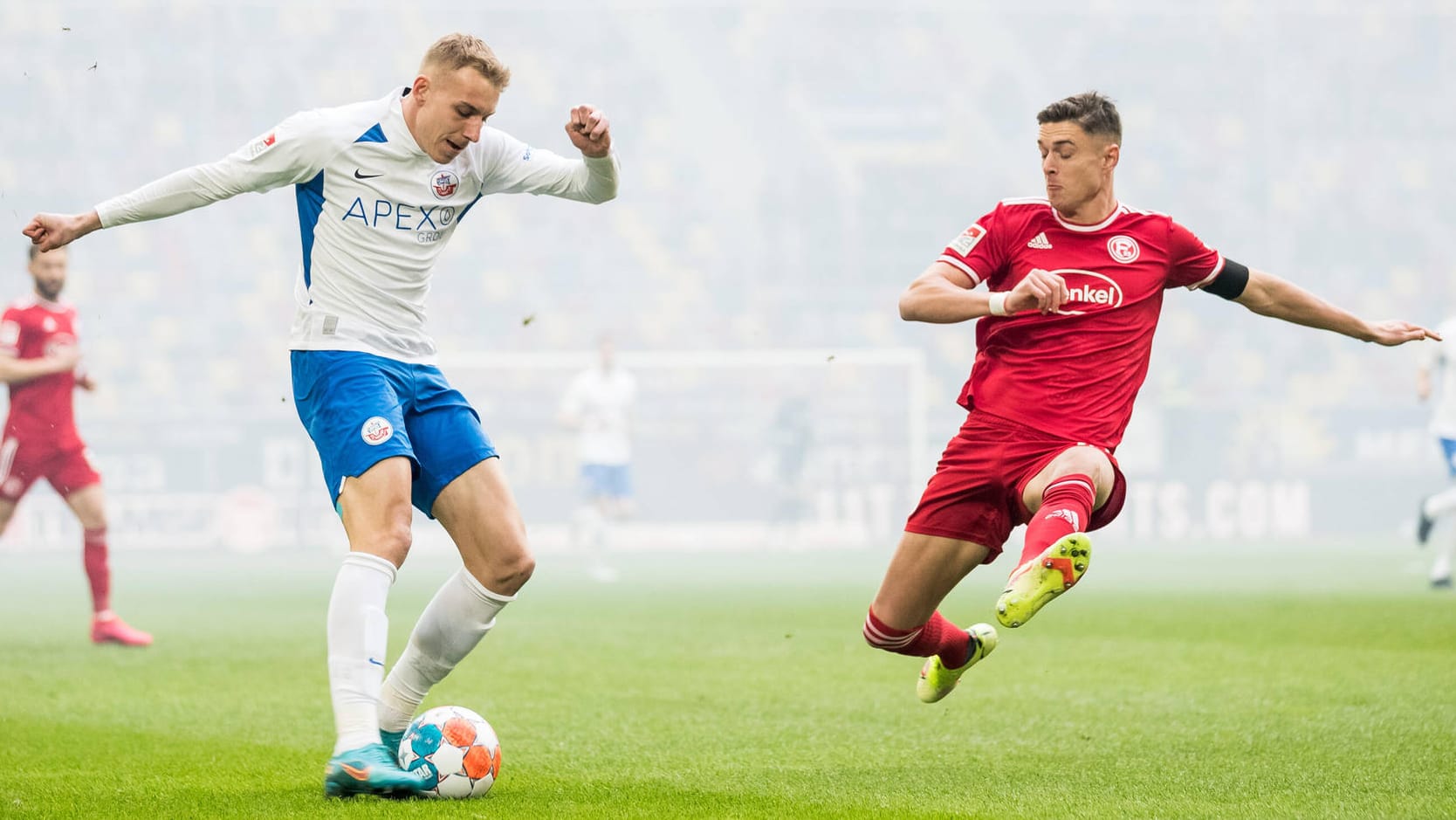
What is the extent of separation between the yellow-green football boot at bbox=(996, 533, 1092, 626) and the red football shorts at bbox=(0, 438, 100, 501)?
6684 millimetres

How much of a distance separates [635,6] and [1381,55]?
42.7ft

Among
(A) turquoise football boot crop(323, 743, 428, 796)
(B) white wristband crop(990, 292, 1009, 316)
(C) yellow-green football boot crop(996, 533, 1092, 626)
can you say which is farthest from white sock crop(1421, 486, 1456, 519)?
(A) turquoise football boot crop(323, 743, 428, 796)

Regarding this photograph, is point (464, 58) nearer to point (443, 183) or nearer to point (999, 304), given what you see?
point (443, 183)

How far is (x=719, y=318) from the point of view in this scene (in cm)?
2592

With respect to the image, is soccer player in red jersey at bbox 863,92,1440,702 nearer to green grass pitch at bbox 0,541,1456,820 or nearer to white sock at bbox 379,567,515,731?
green grass pitch at bbox 0,541,1456,820

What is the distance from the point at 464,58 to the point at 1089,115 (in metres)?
1.90

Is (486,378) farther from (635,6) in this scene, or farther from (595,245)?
(635,6)

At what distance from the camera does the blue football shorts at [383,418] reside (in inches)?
173

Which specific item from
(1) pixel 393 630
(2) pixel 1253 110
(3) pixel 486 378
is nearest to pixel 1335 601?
(1) pixel 393 630

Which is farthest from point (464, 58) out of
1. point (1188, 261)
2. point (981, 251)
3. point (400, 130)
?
point (1188, 261)

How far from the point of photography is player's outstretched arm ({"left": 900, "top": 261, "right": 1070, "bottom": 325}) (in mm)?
4395

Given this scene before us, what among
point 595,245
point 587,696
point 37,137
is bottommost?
point 587,696

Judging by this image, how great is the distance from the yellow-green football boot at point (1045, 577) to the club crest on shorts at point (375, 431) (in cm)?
170

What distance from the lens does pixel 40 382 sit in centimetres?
933
